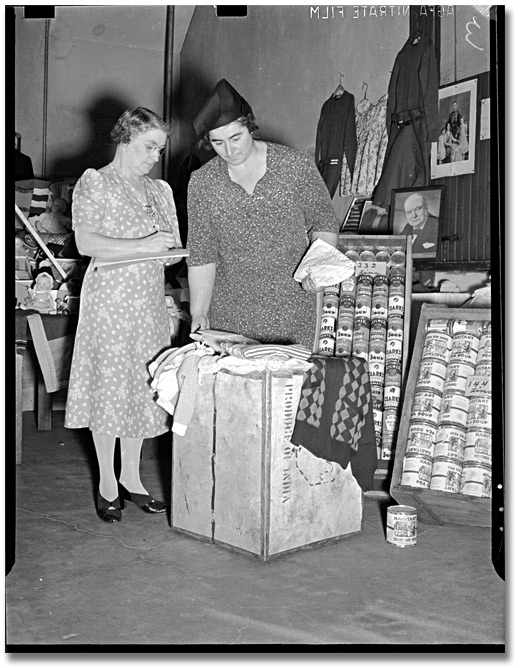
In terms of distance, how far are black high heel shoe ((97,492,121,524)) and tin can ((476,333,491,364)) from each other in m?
1.65

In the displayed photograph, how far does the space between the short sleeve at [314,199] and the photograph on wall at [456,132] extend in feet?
5.42

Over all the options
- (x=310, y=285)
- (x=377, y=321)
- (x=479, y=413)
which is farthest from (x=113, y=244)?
(x=479, y=413)

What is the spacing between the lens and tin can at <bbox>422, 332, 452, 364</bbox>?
137 inches

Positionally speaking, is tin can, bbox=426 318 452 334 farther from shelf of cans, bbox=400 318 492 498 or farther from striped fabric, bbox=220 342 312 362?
striped fabric, bbox=220 342 312 362

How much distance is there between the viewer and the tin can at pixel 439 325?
3.51 metres

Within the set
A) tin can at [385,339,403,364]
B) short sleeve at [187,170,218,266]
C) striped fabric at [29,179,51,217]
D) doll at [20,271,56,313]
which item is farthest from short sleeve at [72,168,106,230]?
striped fabric at [29,179,51,217]

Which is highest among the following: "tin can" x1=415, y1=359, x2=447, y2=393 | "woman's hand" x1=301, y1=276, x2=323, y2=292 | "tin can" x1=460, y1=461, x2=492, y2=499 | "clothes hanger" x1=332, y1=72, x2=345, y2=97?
"clothes hanger" x1=332, y1=72, x2=345, y2=97

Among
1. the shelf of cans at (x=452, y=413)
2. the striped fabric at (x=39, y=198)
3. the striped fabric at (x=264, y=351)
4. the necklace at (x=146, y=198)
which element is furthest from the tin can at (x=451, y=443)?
the striped fabric at (x=39, y=198)

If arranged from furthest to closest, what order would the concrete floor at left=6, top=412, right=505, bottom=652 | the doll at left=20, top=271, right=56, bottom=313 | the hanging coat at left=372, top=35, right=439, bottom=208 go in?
the doll at left=20, top=271, right=56, bottom=313
the hanging coat at left=372, top=35, right=439, bottom=208
the concrete floor at left=6, top=412, right=505, bottom=652

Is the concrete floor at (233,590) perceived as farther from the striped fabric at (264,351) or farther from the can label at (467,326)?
the can label at (467,326)

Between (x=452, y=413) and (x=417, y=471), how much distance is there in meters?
0.28

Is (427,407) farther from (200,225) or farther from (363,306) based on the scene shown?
(200,225)

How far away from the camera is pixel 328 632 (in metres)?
2.28

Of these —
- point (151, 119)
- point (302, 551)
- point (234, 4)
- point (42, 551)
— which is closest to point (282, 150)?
point (151, 119)
